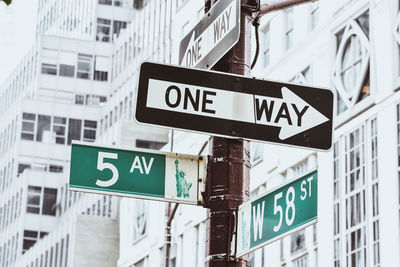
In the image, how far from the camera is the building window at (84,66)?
81.1 m

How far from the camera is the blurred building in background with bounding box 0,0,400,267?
32844 millimetres

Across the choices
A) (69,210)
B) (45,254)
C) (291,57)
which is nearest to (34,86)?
(69,210)

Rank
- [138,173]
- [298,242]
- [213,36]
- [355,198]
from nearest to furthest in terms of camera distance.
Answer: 1. [138,173]
2. [213,36]
3. [355,198]
4. [298,242]

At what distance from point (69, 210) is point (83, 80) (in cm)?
1279

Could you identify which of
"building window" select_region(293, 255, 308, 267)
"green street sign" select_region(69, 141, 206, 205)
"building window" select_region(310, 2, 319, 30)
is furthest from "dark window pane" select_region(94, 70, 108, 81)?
"green street sign" select_region(69, 141, 206, 205)

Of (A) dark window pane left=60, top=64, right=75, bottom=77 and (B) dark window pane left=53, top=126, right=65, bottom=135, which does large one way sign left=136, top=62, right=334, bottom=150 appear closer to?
(B) dark window pane left=53, top=126, right=65, bottom=135

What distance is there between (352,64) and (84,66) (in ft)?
159

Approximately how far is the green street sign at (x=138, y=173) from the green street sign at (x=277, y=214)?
0.42 m

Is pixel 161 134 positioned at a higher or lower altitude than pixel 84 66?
lower

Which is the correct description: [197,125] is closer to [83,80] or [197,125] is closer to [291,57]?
[291,57]

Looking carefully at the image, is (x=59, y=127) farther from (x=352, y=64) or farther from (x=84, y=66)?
(x=352, y=64)

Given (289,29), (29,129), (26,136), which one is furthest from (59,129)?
(289,29)

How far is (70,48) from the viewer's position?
267ft

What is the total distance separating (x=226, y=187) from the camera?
7641mm
